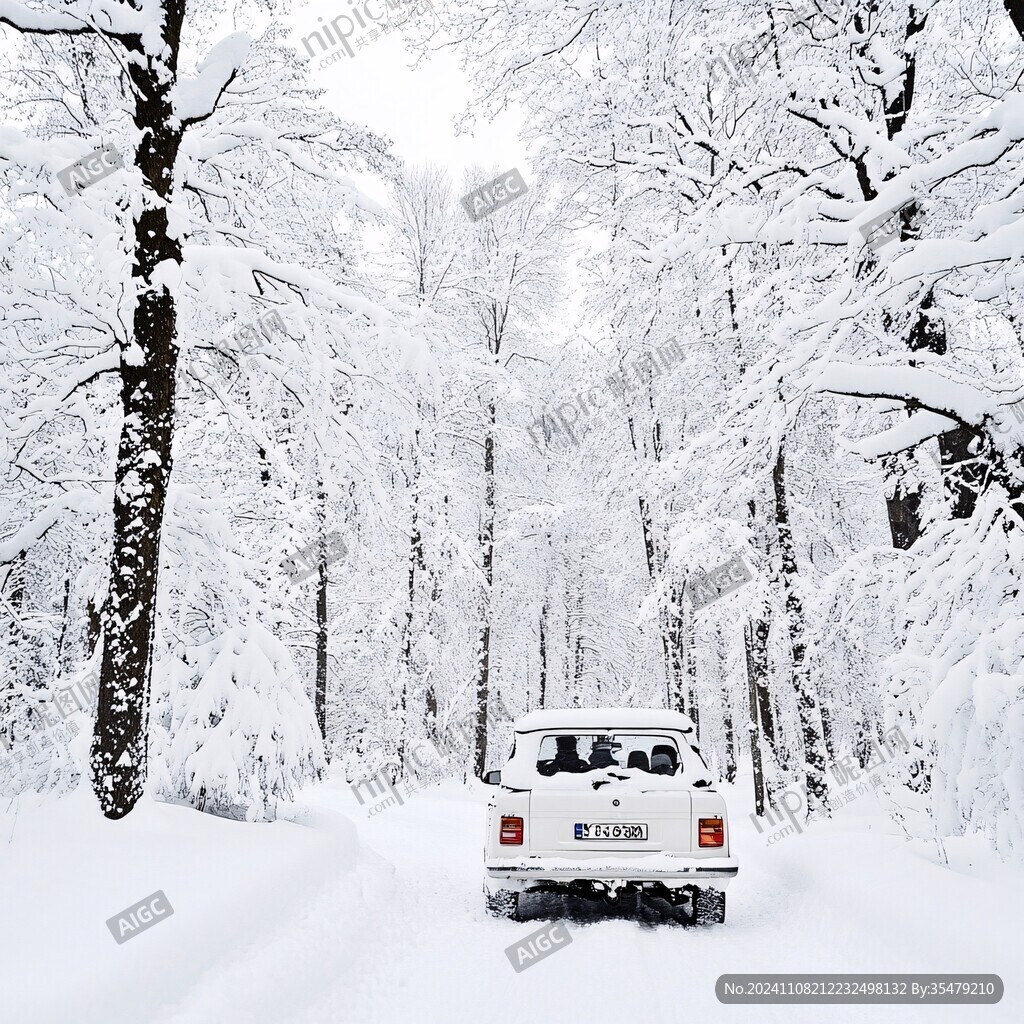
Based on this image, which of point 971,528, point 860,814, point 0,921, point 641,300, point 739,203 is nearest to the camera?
point 0,921

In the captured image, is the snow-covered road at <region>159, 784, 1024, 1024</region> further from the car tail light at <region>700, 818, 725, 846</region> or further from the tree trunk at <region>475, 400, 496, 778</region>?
the tree trunk at <region>475, 400, 496, 778</region>

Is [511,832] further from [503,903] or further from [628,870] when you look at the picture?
[628,870]

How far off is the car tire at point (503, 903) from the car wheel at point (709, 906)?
1461 mm

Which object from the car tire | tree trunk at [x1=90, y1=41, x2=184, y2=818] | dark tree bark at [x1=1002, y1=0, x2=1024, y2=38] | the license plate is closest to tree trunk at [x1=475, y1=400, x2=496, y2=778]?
the car tire

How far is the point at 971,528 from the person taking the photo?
5.56m

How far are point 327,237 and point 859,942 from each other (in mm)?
8448

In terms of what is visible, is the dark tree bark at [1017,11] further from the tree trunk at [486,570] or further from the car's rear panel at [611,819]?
the tree trunk at [486,570]

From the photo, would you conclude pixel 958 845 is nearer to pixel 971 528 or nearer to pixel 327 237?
pixel 971 528

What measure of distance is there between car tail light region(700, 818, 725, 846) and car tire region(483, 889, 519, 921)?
5.30 ft

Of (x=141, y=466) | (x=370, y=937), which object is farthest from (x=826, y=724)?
(x=141, y=466)

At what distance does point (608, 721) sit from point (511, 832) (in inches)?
52.0

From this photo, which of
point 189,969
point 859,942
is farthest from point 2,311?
point 859,942

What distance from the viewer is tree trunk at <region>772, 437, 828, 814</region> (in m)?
13.2

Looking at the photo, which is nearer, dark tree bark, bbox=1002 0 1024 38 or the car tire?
dark tree bark, bbox=1002 0 1024 38
